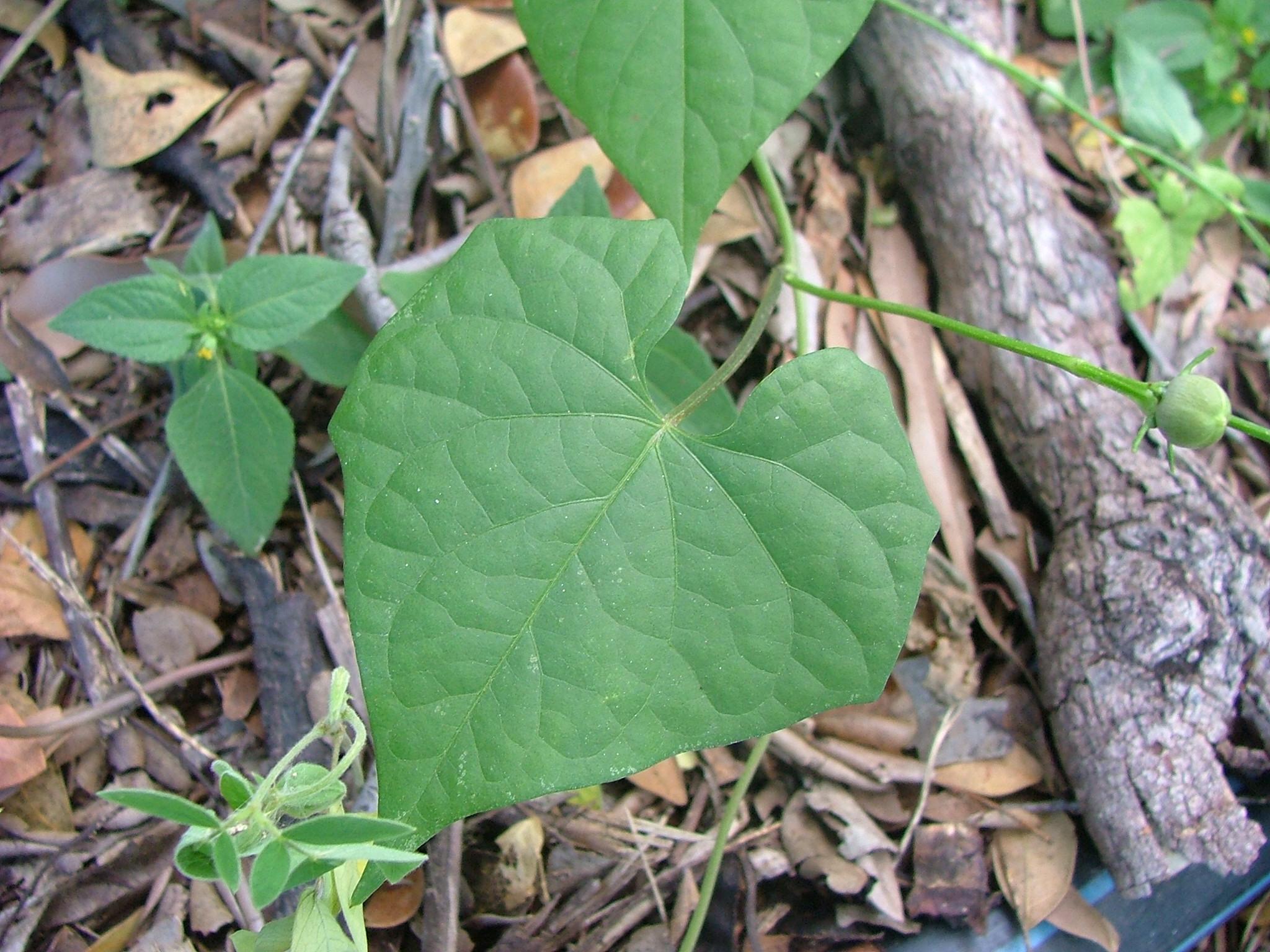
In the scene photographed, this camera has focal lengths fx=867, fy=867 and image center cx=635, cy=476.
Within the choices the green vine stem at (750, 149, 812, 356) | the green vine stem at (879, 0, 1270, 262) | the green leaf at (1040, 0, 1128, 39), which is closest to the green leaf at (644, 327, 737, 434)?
the green vine stem at (750, 149, 812, 356)

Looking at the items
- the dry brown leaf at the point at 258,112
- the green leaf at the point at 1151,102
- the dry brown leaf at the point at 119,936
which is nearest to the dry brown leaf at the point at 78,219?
the dry brown leaf at the point at 258,112

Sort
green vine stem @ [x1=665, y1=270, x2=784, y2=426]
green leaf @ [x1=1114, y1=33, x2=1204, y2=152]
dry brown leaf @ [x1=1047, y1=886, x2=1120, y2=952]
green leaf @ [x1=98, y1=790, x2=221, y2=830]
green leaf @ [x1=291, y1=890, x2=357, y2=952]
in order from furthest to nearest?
green leaf @ [x1=1114, y1=33, x2=1204, y2=152] < dry brown leaf @ [x1=1047, y1=886, x2=1120, y2=952] < green vine stem @ [x1=665, y1=270, x2=784, y2=426] < green leaf @ [x1=291, y1=890, x2=357, y2=952] < green leaf @ [x1=98, y1=790, x2=221, y2=830]

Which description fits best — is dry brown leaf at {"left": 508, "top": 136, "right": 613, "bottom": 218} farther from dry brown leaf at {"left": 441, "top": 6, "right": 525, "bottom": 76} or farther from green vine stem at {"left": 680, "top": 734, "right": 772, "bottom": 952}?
green vine stem at {"left": 680, "top": 734, "right": 772, "bottom": 952}

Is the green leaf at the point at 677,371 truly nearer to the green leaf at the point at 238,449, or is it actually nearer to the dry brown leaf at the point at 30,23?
the green leaf at the point at 238,449

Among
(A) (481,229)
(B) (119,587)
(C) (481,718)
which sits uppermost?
(A) (481,229)

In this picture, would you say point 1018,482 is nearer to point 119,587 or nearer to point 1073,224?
point 1073,224

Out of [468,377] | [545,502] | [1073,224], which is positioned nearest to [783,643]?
[545,502]
